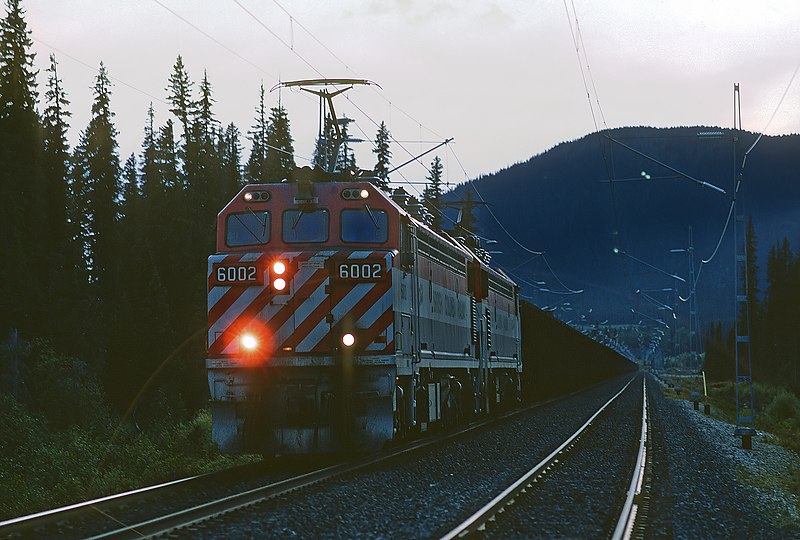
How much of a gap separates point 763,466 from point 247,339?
31.3 ft

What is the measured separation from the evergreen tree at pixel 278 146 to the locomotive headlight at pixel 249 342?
238 ft

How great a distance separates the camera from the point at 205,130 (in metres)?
88.6

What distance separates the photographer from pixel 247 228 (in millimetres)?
15727

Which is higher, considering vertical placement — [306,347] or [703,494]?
[306,347]

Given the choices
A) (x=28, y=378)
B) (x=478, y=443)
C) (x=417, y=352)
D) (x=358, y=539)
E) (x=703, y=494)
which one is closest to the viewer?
(x=358, y=539)

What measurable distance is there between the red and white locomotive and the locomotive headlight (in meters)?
0.02

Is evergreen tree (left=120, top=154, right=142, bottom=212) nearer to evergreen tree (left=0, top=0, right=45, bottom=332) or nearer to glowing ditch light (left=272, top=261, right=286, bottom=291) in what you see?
evergreen tree (left=0, top=0, right=45, bottom=332)

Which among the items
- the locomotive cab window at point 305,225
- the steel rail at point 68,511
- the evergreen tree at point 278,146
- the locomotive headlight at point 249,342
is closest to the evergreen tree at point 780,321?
the evergreen tree at point 278,146

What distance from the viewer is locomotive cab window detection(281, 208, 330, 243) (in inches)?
611

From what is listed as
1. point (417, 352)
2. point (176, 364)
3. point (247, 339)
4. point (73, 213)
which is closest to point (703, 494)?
point (417, 352)

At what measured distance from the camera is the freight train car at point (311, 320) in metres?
14.5

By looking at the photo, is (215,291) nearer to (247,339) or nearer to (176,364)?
(247,339)

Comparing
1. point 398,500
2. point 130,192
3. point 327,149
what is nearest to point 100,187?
point 130,192

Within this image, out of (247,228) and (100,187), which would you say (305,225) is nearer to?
(247,228)
